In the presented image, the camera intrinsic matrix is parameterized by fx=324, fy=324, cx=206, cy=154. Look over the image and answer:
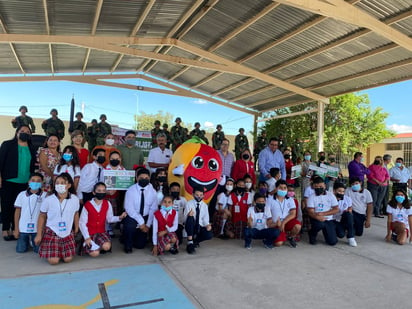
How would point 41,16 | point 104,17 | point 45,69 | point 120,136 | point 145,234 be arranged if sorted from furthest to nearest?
point 45,69 < point 120,136 < point 104,17 < point 41,16 < point 145,234

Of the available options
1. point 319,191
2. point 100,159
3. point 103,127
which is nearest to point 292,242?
point 319,191

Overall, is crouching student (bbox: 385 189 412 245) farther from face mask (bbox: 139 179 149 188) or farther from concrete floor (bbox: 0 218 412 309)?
face mask (bbox: 139 179 149 188)

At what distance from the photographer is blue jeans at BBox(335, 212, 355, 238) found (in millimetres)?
5094

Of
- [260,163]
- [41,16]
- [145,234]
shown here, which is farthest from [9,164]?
[41,16]

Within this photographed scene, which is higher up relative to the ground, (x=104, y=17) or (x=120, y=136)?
(x=104, y=17)

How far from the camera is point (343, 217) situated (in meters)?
5.21

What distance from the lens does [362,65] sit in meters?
9.30

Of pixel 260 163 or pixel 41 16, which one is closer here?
pixel 260 163

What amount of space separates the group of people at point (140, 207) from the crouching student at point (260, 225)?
0.6 inches

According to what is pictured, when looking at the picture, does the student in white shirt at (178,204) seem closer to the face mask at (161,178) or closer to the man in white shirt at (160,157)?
the face mask at (161,178)

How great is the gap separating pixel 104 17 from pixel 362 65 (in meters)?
7.22

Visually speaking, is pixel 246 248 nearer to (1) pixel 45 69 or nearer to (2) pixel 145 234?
(2) pixel 145 234

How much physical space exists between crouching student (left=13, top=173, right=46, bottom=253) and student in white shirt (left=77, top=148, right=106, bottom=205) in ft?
1.66

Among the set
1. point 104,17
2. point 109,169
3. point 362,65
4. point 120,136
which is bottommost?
point 109,169
